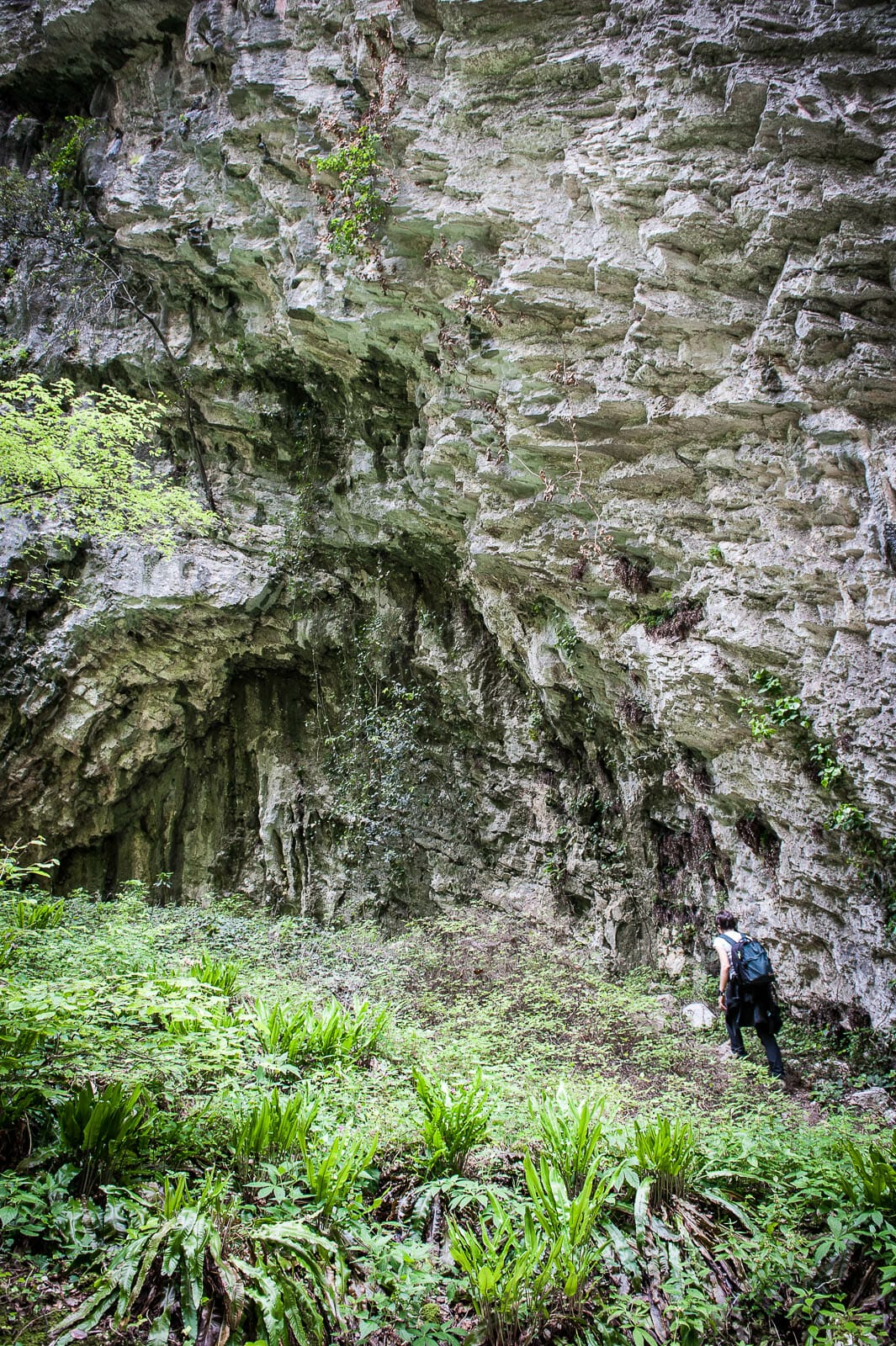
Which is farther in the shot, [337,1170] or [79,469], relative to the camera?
[79,469]

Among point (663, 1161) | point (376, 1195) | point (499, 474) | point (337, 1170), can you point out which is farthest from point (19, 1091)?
point (499, 474)

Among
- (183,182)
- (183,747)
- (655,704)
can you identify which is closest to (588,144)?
(655,704)

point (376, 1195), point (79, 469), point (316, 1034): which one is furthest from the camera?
point (79, 469)

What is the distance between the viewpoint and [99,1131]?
328 cm

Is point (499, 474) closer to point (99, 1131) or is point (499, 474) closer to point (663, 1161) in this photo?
point (663, 1161)

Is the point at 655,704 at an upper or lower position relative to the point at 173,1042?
upper

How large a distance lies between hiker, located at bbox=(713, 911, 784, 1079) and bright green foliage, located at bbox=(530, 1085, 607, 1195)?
2.03 m

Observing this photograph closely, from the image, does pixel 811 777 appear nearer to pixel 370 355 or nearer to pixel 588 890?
pixel 588 890

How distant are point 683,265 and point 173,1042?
6574 millimetres

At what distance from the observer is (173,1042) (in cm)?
384

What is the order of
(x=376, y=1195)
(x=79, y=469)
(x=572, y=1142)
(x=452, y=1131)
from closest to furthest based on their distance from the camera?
1. (x=376, y=1195)
2. (x=572, y=1142)
3. (x=452, y=1131)
4. (x=79, y=469)

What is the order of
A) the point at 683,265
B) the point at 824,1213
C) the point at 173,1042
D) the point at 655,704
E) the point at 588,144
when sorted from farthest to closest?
the point at 655,704 → the point at 588,144 → the point at 683,265 → the point at 173,1042 → the point at 824,1213

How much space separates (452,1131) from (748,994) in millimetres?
2741

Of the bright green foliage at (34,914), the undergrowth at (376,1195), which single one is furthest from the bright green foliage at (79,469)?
the undergrowth at (376,1195)
